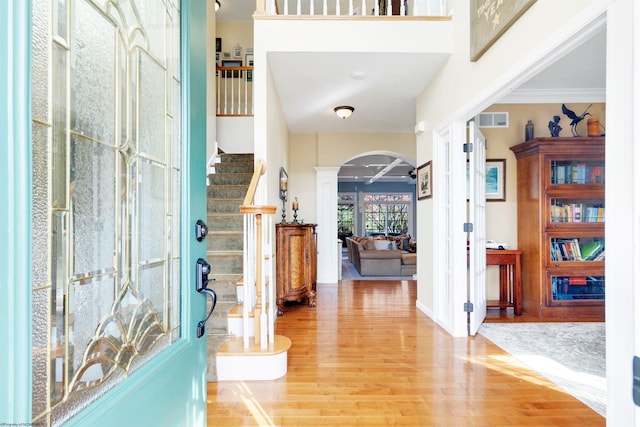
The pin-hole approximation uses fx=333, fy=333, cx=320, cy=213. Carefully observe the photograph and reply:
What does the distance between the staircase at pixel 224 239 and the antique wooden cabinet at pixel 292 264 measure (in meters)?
0.55

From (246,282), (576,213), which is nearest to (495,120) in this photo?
(576,213)

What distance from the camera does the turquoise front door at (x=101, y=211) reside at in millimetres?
487

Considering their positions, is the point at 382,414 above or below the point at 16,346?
below

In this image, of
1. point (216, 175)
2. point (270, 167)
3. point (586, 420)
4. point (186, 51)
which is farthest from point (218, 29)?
point (586, 420)

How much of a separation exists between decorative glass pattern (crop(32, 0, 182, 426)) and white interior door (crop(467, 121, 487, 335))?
297cm

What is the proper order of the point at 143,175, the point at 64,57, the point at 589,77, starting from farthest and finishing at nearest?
the point at 589,77 → the point at 143,175 → the point at 64,57

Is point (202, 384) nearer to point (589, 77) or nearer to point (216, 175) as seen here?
point (216, 175)

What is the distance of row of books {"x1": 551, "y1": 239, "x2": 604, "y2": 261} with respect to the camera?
3812mm

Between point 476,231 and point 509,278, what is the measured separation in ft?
3.50

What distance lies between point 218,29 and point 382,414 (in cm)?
693

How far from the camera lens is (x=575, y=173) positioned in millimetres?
3859

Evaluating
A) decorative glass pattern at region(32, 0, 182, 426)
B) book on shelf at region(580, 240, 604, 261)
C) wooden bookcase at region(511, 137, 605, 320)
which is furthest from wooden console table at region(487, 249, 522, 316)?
decorative glass pattern at region(32, 0, 182, 426)

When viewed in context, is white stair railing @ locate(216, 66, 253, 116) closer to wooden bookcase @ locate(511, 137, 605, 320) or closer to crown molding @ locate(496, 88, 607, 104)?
crown molding @ locate(496, 88, 607, 104)

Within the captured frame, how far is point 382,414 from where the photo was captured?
192 centimetres
